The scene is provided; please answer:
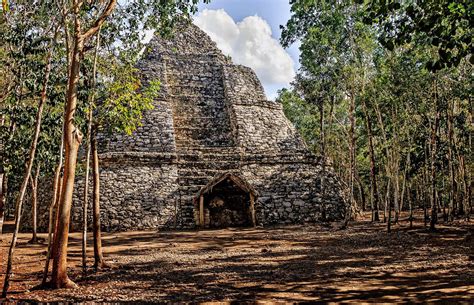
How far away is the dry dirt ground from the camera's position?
5953mm

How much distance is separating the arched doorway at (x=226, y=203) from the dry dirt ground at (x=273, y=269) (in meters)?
3.02

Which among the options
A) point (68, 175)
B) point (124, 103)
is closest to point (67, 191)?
point (68, 175)

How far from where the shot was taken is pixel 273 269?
8055mm

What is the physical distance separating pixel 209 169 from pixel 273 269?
11.5 meters

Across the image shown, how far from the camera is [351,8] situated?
1616cm

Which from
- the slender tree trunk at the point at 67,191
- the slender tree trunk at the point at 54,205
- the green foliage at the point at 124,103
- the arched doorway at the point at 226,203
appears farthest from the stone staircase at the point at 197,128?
the slender tree trunk at the point at 67,191

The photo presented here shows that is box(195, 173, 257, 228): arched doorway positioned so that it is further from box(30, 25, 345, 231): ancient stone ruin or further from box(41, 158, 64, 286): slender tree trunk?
box(41, 158, 64, 286): slender tree trunk

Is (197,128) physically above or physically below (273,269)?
above

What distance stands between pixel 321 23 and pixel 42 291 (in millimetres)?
12837

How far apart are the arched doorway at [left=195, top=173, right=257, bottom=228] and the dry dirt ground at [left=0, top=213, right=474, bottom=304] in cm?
302

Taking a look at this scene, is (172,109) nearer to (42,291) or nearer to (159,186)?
(159,186)

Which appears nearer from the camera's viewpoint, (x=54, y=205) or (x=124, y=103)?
(x=124, y=103)

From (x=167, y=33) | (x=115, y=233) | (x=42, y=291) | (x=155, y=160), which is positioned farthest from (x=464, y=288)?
(x=155, y=160)

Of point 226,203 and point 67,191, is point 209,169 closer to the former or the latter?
point 226,203
